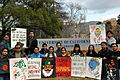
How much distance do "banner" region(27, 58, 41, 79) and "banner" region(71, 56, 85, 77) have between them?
1.48m

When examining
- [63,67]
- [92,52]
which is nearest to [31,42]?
[63,67]

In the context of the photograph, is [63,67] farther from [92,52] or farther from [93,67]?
[92,52]

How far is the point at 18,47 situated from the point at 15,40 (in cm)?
135

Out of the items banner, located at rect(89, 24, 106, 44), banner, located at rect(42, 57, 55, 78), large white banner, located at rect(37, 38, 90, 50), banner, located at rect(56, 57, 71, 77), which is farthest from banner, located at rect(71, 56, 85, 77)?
large white banner, located at rect(37, 38, 90, 50)

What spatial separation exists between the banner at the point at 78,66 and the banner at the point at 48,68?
0.87m

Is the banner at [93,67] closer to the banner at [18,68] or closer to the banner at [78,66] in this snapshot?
the banner at [78,66]

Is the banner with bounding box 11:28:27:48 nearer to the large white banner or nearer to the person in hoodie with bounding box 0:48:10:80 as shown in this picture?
the person in hoodie with bounding box 0:48:10:80

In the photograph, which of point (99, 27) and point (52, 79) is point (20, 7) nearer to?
point (99, 27)

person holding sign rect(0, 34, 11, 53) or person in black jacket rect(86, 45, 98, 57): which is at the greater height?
person holding sign rect(0, 34, 11, 53)

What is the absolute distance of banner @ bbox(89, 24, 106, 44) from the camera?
404 inches

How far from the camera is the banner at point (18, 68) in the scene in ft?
23.9

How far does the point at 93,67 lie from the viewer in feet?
26.4

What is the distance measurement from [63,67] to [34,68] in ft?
4.24

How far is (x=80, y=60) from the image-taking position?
8.28 meters
